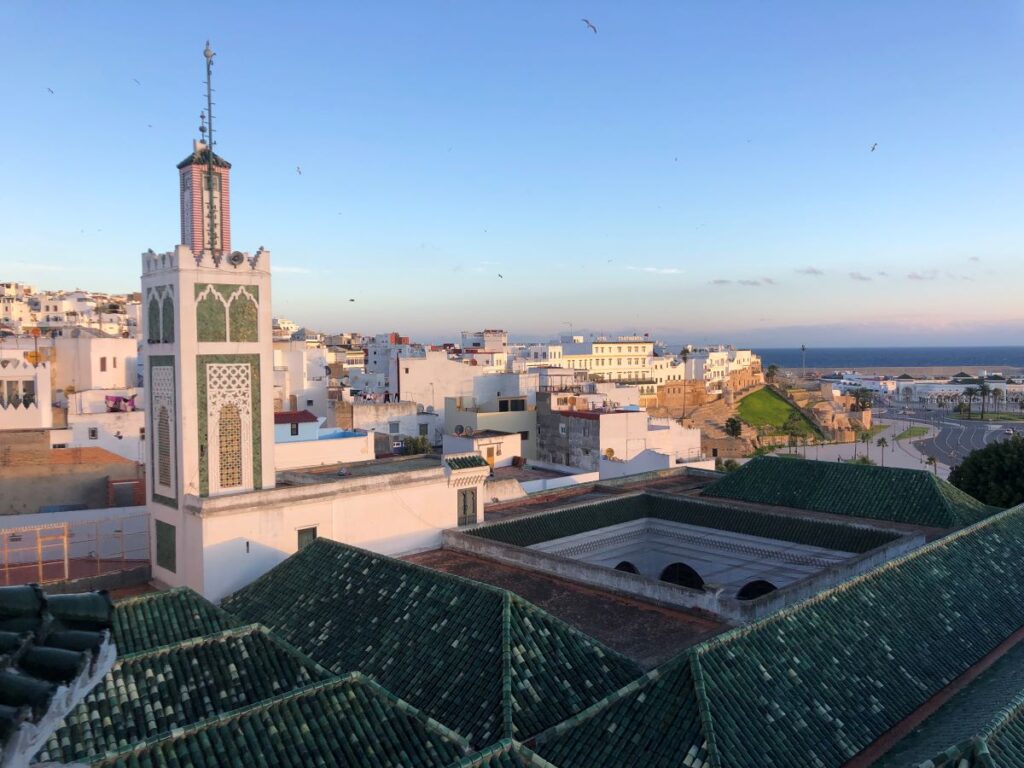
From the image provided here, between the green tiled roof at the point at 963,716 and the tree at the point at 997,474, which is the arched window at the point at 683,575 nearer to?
the green tiled roof at the point at 963,716

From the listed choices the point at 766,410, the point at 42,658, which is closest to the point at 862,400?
the point at 766,410

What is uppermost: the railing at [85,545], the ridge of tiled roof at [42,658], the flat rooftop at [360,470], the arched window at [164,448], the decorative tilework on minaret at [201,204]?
the decorative tilework on minaret at [201,204]

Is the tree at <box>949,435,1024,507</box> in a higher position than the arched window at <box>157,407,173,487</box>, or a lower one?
lower

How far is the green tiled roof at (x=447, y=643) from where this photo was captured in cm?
739

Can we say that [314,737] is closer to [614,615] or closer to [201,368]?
[614,615]

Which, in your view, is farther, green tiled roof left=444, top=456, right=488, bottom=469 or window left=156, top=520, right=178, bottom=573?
green tiled roof left=444, top=456, right=488, bottom=469

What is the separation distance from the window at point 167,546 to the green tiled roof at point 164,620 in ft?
9.25

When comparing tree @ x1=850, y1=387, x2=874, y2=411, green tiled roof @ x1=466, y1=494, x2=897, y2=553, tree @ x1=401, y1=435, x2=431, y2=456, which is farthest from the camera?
tree @ x1=850, y1=387, x2=874, y2=411

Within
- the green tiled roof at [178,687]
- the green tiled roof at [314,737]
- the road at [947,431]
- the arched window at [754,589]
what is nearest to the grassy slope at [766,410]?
the road at [947,431]

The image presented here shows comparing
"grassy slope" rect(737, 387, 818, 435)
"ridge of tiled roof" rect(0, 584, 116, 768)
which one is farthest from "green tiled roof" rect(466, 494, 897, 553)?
"grassy slope" rect(737, 387, 818, 435)

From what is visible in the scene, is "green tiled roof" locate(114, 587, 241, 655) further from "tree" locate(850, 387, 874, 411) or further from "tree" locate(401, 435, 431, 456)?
"tree" locate(850, 387, 874, 411)

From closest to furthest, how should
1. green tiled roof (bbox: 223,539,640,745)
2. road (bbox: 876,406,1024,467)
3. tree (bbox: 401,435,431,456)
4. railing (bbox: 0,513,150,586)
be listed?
1. green tiled roof (bbox: 223,539,640,745)
2. railing (bbox: 0,513,150,586)
3. tree (bbox: 401,435,431,456)
4. road (bbox: 876,406,1024,467)

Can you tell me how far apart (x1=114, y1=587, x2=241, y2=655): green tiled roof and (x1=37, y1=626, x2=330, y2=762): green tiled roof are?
56 cm

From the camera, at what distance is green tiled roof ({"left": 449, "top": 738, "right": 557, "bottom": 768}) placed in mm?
5508
